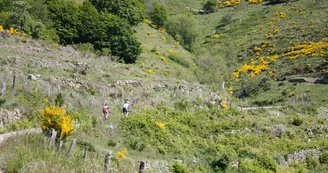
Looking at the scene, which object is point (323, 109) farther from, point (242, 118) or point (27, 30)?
point (27, 30)

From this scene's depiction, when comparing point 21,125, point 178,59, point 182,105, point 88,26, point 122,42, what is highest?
point 88,26

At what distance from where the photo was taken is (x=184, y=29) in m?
75.0

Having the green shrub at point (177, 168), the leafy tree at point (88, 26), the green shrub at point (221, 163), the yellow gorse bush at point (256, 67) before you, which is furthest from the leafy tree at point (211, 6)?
the green shrub at point (177, 168)

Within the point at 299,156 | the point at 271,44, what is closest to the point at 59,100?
the point at 299,156

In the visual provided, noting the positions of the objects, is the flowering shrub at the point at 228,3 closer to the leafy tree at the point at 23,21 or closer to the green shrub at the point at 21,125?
the leafy tree at the point at 23,21

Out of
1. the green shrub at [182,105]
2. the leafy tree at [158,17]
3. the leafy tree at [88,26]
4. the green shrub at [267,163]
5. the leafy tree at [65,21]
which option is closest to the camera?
the green shrub at [267,163]

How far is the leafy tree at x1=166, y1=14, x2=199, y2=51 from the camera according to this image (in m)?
74.1

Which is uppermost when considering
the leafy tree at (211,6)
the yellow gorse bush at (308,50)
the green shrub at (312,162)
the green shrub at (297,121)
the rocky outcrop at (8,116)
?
the leafy tree at (211,6)

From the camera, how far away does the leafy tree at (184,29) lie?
74062 millimetres

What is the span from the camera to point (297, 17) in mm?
88750

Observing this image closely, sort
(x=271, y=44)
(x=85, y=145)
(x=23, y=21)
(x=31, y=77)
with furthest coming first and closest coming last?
(x=271, y=44)
(x=23, y=21)
(x=31, y=77)
(x=85, y=145)

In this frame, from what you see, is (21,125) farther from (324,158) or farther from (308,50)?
(308,50)

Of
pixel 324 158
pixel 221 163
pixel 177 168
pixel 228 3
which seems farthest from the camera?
pixel 228 3

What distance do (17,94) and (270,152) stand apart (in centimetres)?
1770
